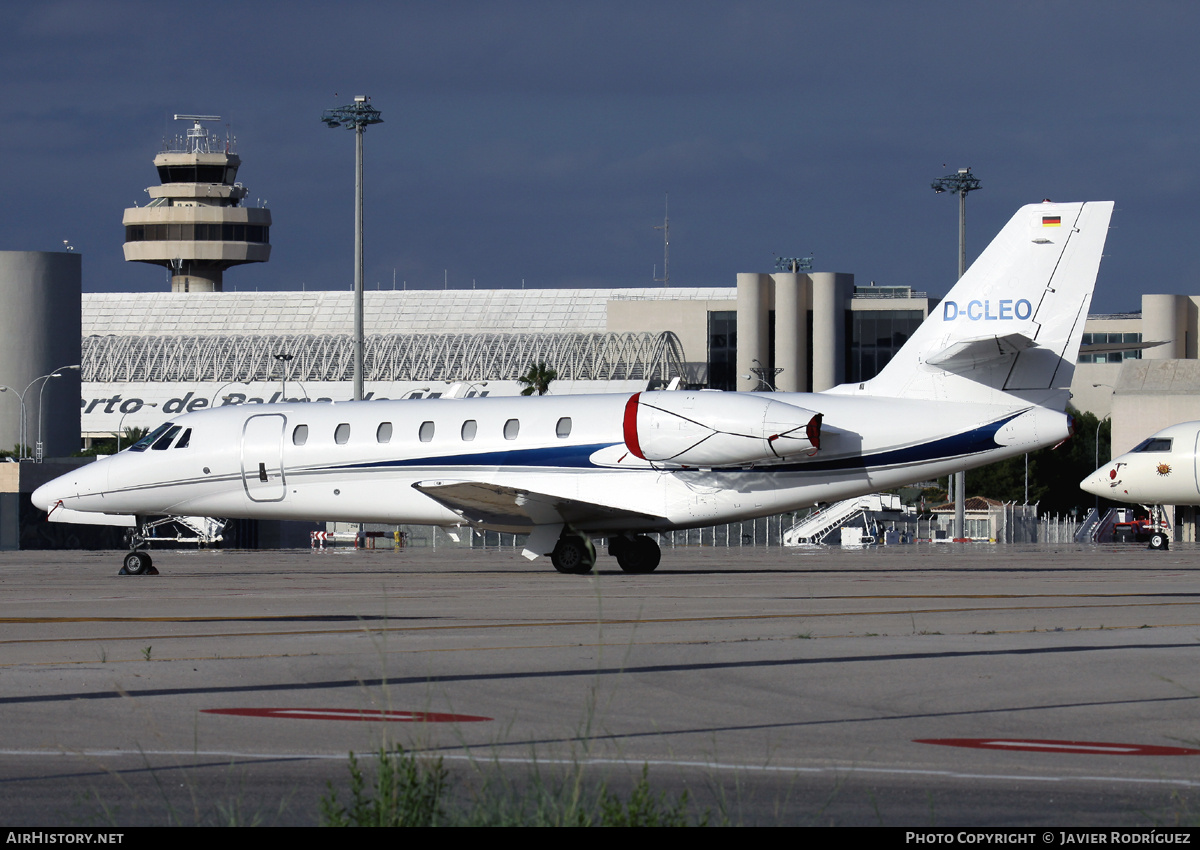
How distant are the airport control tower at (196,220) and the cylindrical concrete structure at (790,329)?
70.8 m

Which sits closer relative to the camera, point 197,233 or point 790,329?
point 790,329

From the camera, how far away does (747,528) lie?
194ft

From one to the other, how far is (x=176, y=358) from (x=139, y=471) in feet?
285

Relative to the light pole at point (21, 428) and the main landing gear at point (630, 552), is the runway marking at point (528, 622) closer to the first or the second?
the main landing gear at point (630, 552)

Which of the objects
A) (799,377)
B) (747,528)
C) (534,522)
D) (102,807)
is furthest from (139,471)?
(799,377)

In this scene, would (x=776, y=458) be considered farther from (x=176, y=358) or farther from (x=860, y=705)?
(x=176, y=358)

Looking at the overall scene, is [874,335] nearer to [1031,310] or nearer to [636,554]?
[636,554]

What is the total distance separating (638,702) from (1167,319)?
385 feet

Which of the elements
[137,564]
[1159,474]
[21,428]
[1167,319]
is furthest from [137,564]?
[1167,319]

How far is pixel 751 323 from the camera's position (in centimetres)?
11056

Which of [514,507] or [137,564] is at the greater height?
[514,507]

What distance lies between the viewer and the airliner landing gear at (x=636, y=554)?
2731 centimetres

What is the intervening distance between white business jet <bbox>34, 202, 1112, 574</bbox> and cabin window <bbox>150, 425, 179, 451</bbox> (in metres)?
2.07

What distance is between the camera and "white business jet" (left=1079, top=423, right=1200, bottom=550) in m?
42.1
